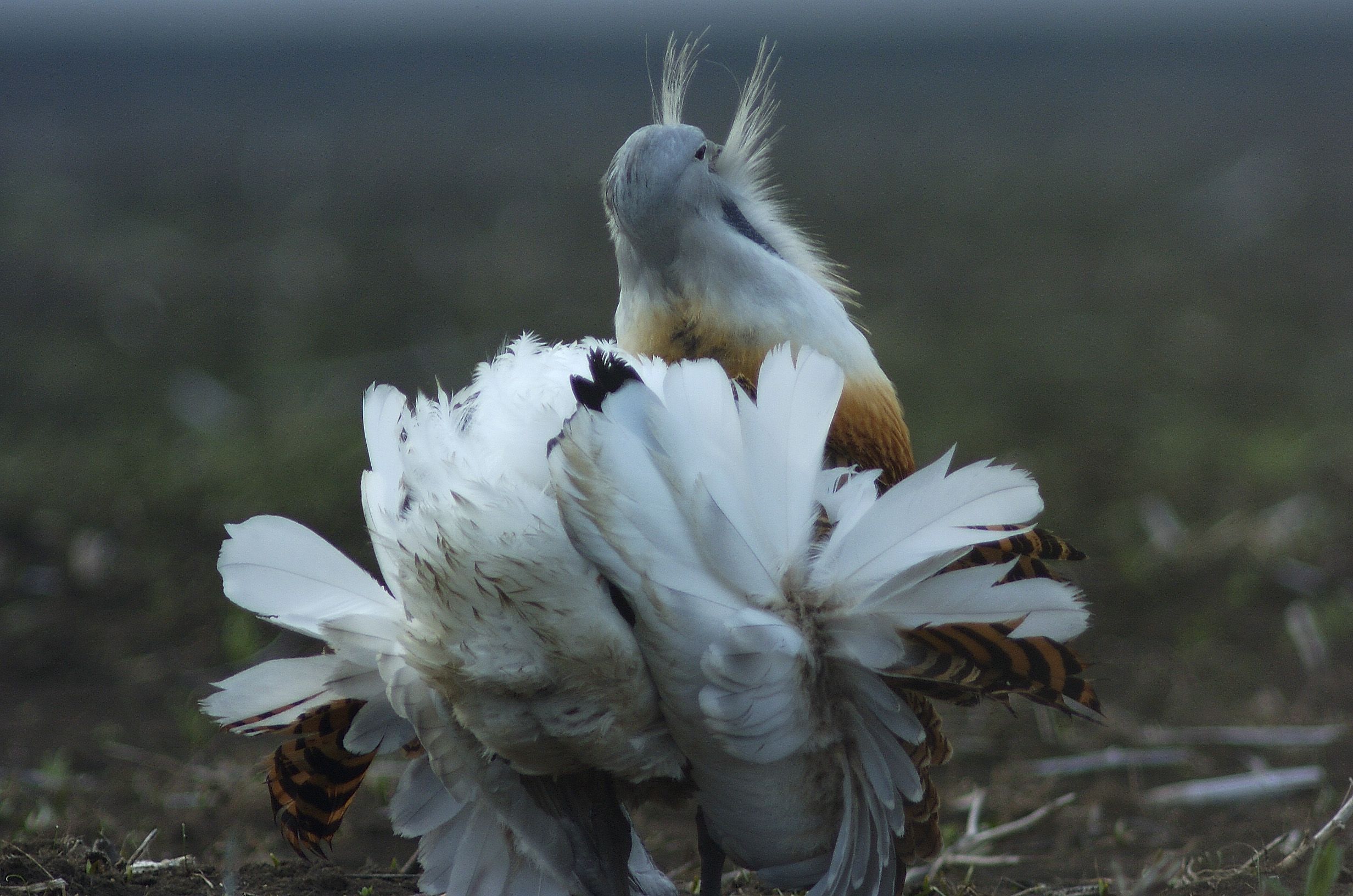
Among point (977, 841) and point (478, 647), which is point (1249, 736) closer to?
point (977, 841)

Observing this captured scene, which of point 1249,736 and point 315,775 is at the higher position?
point 315,775

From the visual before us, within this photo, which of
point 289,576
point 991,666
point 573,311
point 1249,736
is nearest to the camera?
point 991,666

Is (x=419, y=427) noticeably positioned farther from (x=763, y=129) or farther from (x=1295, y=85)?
(x=1295, y=85)

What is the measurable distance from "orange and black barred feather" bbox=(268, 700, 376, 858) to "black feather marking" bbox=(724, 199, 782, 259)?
100 centimetres

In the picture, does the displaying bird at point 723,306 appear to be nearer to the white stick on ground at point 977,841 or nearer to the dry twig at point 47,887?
the white stick on ground at point 977,841

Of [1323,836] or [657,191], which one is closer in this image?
[657,191]

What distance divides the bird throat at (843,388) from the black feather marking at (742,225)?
0.21 m

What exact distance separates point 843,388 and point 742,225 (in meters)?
0.39

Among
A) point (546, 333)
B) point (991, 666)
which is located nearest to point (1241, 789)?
point (991, 666)

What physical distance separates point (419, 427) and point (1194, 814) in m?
1.95

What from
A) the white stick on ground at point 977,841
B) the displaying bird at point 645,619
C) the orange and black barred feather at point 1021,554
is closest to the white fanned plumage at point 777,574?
the displaying bird at point 645,619

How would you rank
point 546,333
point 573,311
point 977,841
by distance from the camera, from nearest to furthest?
1. point 977,841
2. point 546,333
3. point 573,311

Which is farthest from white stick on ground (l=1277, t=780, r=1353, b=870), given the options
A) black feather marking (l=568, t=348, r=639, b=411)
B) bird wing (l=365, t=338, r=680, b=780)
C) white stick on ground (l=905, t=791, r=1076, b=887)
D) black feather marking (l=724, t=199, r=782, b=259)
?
black feather marking (l=568, t=348, r=639, b=411)

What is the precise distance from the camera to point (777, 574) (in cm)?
174
